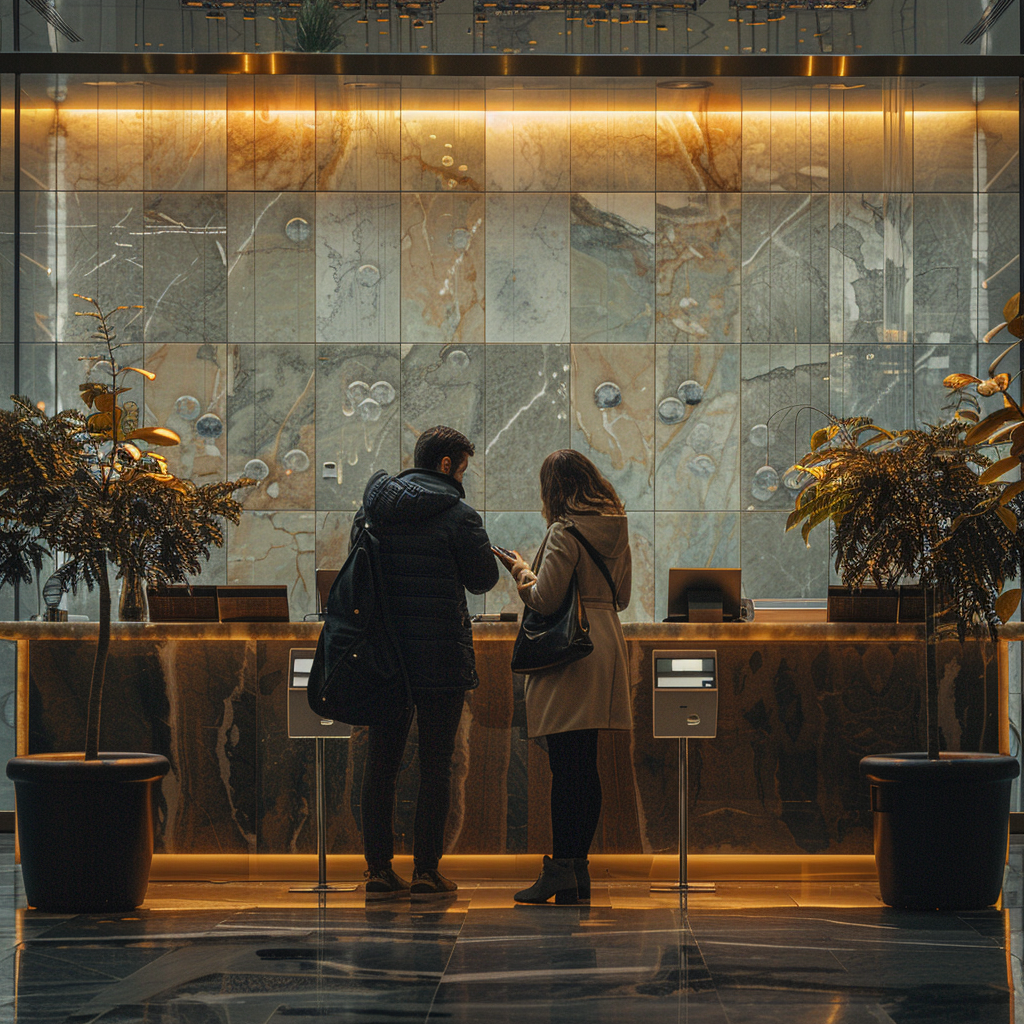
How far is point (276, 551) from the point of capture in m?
8.20

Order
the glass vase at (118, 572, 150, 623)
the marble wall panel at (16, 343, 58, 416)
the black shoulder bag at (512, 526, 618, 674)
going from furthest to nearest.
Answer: the marble wall panel at (16, 343, 58, 416), the glass vase at (118, 572, 150, 623), the black shoulder bag at (512, 526, 618, 674)

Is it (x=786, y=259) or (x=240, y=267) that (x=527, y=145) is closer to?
(x=786, y=259)

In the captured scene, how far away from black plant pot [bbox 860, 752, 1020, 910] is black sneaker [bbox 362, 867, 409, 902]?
80.8 inches

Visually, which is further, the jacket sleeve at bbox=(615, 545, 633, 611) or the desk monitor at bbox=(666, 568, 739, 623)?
the desk monitor at bbox=(666, 568, 739, 623)

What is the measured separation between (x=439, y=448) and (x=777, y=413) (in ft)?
13.2

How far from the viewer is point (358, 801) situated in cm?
556

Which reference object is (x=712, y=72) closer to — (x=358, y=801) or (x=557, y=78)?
(x=557, y=78)

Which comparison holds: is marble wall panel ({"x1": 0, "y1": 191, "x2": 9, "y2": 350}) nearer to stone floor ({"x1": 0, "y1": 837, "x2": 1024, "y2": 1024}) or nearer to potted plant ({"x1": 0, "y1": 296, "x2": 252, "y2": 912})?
potted plant ({"x1": 0, "y1": 296, "x2": 252, "y2": 912})

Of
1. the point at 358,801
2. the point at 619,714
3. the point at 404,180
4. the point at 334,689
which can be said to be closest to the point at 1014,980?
the point at 619,714

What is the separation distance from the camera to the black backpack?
4.63 m

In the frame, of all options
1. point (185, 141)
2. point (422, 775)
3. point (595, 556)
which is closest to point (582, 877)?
point (422, 775)

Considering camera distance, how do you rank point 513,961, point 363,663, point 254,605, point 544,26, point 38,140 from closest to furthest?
point 513,961, point 363,663, point 254,605, point 544,26, point 38,140

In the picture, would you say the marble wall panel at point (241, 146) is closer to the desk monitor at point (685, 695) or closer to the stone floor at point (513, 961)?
the desk monitor at point (685, 695)

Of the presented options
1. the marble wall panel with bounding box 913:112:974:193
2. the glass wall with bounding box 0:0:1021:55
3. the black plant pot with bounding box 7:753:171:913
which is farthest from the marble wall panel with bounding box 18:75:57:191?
the marble wall panel with bounding box 913:112:974:193
